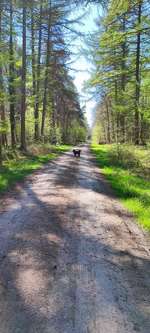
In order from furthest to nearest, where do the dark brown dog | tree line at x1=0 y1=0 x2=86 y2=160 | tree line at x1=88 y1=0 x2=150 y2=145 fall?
→ 1. the dark brown dog
2. tree line at x1=0 y1=0 x2=86 y2=160
3. tree line at x1=88 y1=0 x2=150 y2=145

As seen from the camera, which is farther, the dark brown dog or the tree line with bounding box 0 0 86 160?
the dark brown dog

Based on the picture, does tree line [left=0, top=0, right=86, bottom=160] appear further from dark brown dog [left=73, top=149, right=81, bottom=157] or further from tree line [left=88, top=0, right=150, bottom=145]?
dark brown dog [left=73, top=149, right=81, bottom=157]

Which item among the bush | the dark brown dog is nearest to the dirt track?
the bush

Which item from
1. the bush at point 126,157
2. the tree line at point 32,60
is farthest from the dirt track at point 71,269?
the tree line at point 32,60

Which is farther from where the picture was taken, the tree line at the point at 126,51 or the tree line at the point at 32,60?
the tree line at the point at 32,60

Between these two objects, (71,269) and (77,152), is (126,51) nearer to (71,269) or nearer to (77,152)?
(77,152)

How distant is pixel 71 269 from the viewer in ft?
13.6

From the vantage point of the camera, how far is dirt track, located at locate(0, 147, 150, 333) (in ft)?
10.0

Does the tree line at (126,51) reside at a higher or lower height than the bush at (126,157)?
higher

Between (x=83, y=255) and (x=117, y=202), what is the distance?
12.7 feet

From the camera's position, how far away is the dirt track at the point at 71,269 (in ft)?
10.0

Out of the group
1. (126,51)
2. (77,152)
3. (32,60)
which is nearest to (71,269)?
(77,152)

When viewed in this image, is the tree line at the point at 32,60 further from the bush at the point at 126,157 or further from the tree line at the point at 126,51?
the bush at the point at 126,157

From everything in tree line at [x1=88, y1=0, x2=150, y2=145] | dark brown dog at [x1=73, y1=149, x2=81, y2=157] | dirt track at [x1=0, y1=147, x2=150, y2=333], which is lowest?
dirt track at [x1=0, y1=147, x2=150, y2=333]
